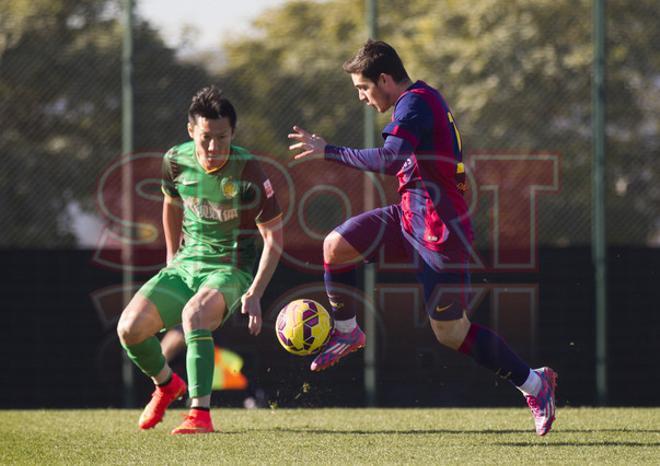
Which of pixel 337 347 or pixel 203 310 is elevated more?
pixel 203 310

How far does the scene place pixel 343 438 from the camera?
641 cm

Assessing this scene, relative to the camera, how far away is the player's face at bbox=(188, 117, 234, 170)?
6.30 meters

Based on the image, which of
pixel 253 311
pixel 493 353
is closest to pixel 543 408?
pixel 493 353

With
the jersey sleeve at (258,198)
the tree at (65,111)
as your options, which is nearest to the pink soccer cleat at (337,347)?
the jersey sleeve at (258,198)

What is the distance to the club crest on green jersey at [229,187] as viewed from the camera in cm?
653

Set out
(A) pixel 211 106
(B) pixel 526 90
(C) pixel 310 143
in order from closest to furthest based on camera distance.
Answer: (C) pixel 310 143
(A) pixel 211 106
(B) pixel 526 90

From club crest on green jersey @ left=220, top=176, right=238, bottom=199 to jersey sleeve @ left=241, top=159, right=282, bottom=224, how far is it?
45 millimetres

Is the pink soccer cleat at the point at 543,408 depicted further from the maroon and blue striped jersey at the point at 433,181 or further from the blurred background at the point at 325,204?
the blurred background at the point at 325,204

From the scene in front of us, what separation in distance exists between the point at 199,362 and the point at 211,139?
1.19 meters

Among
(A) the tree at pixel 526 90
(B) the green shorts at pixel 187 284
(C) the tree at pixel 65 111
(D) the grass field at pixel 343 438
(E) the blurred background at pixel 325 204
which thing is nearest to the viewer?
(D) the grass field at pixel 343 438

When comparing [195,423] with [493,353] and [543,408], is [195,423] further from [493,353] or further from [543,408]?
[543,408]

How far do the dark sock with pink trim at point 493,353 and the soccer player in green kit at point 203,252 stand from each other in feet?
3.74

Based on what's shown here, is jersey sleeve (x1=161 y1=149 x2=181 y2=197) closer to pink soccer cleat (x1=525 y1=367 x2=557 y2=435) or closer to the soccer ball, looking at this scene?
the soccer ball

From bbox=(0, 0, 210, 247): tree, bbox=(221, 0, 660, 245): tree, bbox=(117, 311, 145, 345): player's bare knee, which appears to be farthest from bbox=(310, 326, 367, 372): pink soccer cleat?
bbox=(0, 0, 210, 247): tree
